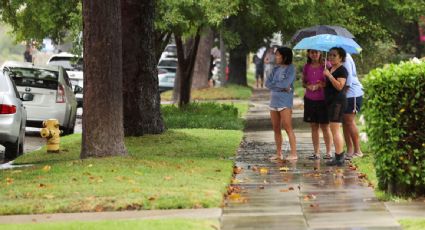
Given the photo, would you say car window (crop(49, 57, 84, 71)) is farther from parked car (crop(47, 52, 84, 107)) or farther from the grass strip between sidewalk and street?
the grass strip between sidewalk and street

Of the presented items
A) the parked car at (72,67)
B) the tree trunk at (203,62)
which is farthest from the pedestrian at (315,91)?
the tree trunk at (203,62)

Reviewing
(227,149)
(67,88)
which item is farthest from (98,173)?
(67,88)

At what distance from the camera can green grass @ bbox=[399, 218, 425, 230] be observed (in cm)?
861

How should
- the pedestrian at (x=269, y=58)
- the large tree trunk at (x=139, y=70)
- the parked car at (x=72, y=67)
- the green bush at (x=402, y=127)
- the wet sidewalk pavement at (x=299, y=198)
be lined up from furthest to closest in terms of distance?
the pedestrian at (x=269, y=58) < the parked car at (x=72, y=67) < the large tree trunk at (x=139, y=70) < the green bush at (x=402, y=127) < the wet sidewalk pavement at (x=299, y=198)

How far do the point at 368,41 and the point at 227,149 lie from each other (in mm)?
13161

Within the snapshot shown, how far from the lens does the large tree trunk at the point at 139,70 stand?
706 inches

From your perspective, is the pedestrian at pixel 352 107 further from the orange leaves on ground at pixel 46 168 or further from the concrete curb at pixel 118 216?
the concrete curb at pixel 118 216

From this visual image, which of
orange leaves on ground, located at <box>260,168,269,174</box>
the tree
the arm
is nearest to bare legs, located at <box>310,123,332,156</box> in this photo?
the arm

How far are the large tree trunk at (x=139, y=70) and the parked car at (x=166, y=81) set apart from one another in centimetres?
2571

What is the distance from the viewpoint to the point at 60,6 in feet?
78.9

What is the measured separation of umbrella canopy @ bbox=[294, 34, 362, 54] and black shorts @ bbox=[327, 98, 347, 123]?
79 cm

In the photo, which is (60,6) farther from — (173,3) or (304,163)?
(304,163)

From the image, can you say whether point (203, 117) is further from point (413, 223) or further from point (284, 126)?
point (413, 223)

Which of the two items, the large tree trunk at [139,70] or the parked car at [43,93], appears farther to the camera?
the parked car at [43,93]
